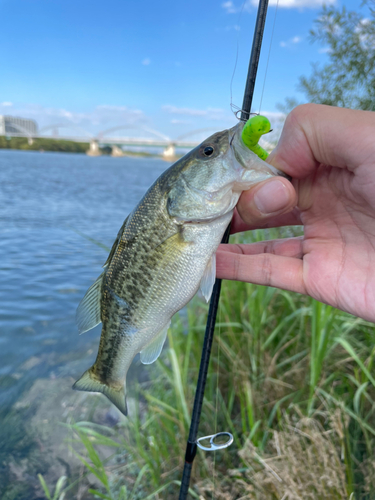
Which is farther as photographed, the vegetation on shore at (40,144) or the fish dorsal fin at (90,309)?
the vegetation on shore at (40,144)

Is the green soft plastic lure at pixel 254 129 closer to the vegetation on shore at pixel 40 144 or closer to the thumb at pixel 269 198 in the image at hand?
the thumb at pixel 269 198

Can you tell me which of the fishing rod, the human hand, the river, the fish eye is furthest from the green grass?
the river

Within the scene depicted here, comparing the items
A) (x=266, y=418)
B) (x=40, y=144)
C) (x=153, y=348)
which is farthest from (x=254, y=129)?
(x=40, y=144)

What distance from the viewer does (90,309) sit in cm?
182

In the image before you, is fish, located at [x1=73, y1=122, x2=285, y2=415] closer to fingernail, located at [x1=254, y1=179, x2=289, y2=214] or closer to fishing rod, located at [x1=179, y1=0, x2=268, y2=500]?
fingernail, located at [x1=254, y1=179, x2=289, y2=214]

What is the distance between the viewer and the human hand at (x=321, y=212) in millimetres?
1559

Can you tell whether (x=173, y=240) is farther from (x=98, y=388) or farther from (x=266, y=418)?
(x=266, y=418)

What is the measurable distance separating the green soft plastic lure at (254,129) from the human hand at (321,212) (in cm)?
20

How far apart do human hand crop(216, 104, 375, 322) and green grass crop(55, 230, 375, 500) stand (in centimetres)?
78

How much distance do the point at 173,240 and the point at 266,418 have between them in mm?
2132

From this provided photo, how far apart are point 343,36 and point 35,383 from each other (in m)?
6.50

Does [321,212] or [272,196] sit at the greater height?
[272,196]

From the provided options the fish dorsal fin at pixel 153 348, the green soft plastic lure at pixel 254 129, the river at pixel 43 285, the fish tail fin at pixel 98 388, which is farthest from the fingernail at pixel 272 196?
the river at pixel 43 285

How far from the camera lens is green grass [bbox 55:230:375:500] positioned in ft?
7.34
